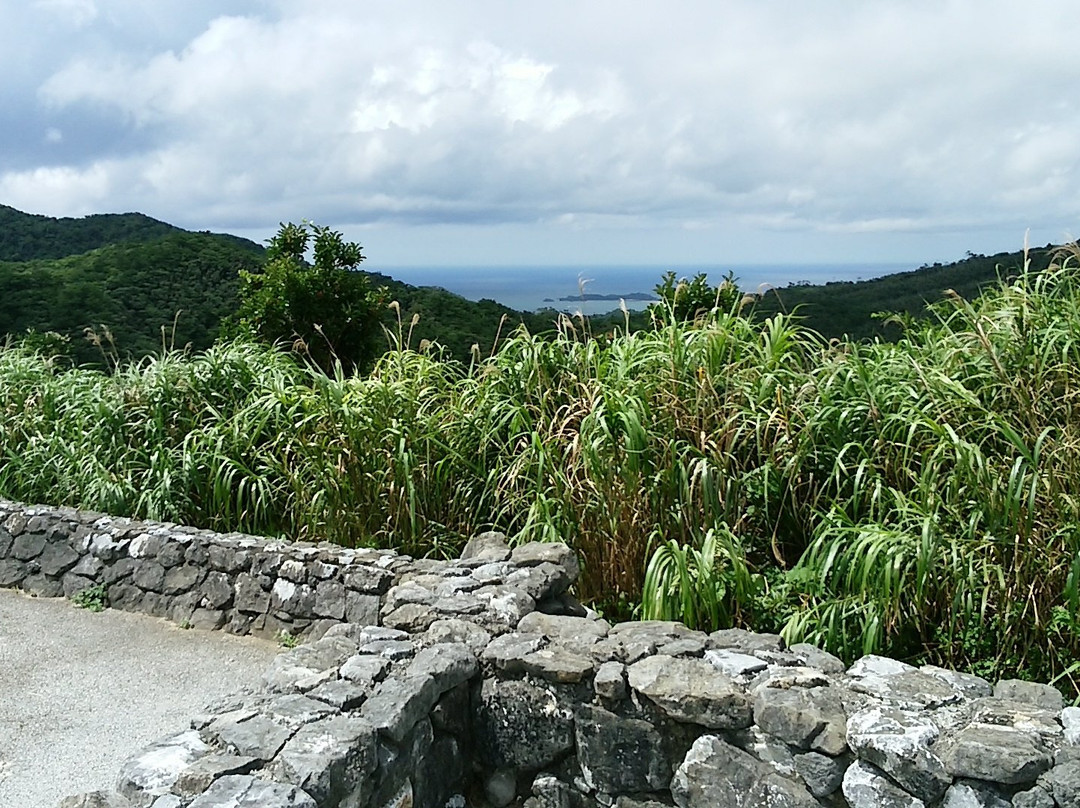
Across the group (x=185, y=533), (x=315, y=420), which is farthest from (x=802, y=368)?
(x=185, y=533)

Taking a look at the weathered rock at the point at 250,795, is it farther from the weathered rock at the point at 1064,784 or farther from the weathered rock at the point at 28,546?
the weathered rock at the point at 28,546

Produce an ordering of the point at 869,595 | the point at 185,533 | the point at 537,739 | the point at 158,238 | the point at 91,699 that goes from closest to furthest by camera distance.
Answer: the point at 537,739 < the point at 869,595 < the point at 91,699 < the point at 185,533 < the point at 158,238

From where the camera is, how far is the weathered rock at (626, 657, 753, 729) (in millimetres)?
2719

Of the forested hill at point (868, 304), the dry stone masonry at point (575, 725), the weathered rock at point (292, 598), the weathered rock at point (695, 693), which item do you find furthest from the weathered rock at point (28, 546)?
the forested hill at point (868, 304)

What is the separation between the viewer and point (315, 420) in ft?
17.6

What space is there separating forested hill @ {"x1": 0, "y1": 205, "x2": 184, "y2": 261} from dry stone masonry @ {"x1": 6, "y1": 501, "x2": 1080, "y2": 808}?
24343mm

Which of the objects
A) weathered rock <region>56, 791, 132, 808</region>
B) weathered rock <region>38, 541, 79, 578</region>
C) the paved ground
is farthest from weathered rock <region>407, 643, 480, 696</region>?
weathered rock <region>38, 541, 79, 578</region>

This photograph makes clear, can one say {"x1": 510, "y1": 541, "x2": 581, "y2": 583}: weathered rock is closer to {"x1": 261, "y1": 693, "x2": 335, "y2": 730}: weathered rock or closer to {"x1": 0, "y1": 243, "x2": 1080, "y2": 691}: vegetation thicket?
{"x1": 0, "y1": 243, "x2": 1080, "y2": 691}: vegetation thicket

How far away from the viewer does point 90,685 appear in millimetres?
4359

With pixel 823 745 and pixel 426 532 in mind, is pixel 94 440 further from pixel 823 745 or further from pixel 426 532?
pixel 823 745

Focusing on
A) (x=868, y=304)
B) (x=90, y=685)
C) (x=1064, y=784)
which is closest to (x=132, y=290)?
(x=868, y=304)

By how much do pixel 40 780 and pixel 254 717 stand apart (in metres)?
1.42

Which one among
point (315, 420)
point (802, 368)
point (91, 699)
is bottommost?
point (91, 699)

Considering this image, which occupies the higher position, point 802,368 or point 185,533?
point 802,368
